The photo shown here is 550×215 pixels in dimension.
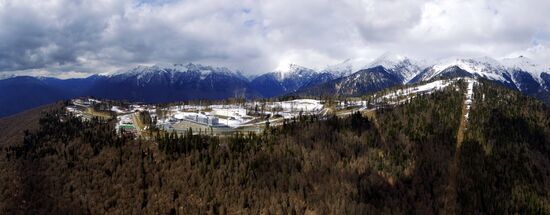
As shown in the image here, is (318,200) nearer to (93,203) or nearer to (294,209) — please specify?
(294,209)

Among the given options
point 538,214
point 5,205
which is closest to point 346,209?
point 538,214

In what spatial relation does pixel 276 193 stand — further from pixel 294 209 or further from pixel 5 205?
pixel 5 205

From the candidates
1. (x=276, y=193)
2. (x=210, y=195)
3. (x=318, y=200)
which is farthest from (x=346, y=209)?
(x=210, y=195)

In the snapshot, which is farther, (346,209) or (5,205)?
(5,205)

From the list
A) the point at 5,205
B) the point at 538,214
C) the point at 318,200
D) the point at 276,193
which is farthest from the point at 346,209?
the point at 5,205

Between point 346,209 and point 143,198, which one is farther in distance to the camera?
point 143,198

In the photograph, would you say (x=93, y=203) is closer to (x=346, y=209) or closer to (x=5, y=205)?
(x=5, y=205)

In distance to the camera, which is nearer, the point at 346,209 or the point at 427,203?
the point at 346,209
